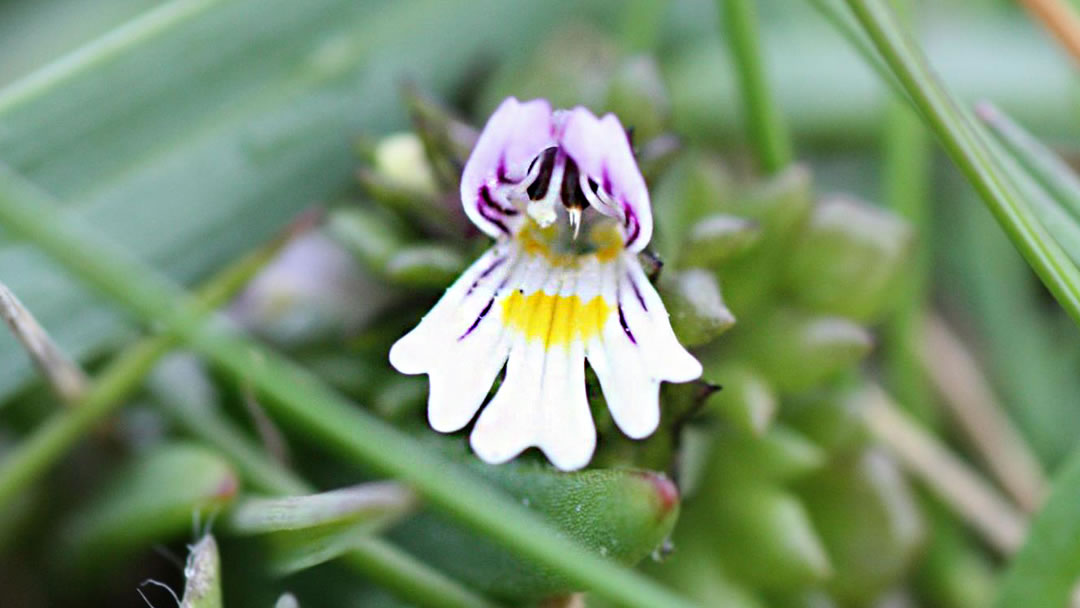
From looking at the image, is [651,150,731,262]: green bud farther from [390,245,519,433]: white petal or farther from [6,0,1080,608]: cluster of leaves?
[390,245,519,433]: white petal

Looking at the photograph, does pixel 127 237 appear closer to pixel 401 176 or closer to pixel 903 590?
pixel 401 176

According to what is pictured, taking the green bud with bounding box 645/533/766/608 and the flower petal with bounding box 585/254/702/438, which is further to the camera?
the green bud with bounding box 645/533/766/608

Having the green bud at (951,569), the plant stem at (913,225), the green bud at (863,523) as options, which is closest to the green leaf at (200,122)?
the plant stem at (913,225)

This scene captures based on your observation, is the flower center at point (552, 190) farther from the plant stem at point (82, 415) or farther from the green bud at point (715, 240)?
the plant stem at point (82, 415)

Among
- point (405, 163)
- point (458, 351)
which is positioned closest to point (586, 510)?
point (458, 351)

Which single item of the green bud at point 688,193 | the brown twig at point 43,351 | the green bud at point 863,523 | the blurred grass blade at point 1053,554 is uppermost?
the brown twig at point 43,351

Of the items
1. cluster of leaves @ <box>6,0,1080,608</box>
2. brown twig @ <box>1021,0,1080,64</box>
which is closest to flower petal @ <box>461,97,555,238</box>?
cluster of leaves @ <box>6,0,1080,608</box>
